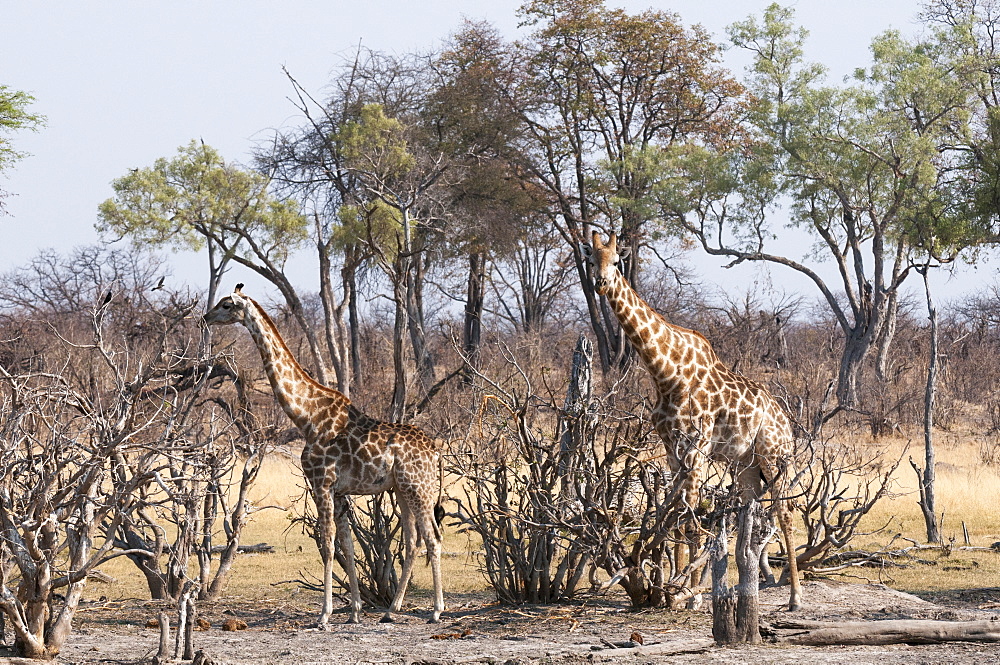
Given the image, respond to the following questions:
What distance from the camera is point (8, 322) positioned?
27.3 meters

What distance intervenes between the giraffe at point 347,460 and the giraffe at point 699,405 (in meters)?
1.62

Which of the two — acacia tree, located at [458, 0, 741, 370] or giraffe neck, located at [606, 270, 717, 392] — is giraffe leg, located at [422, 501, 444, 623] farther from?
acacia tree, located at [458, 0, 741, 370]

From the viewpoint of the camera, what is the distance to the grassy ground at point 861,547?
921 cm

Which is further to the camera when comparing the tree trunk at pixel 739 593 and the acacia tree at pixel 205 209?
the acacia tree at pixel 205 209

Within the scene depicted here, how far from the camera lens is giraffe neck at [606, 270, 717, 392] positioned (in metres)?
7.96

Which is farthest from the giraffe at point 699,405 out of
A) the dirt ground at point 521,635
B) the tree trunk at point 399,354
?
the tree trunk at point 399,354

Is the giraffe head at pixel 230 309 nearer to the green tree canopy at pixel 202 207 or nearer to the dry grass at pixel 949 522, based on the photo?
the dry grass at pixel 949 522

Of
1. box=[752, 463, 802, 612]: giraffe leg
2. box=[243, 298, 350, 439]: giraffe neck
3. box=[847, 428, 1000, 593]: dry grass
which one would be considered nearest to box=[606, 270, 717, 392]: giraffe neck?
box=[752, 463, 802, 612]: giraffe leg

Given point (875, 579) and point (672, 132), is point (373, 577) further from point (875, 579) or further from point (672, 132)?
point (672, 132)

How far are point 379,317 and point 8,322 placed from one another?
64.4 feet

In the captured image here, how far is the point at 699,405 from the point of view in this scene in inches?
313

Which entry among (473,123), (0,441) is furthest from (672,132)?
(0,441)

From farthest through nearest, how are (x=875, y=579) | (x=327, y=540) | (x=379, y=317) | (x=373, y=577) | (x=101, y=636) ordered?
(x=379, y=317), (x=875, y=579), (x=373, y=577), (x=327, y=540), (x=101, y=636)

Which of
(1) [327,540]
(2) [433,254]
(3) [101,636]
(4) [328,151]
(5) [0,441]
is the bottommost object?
(3) [101,636]
